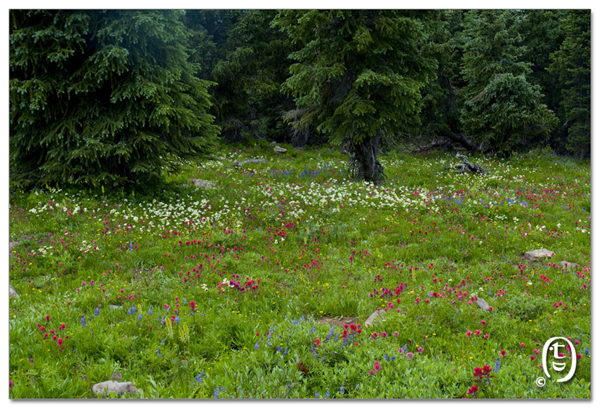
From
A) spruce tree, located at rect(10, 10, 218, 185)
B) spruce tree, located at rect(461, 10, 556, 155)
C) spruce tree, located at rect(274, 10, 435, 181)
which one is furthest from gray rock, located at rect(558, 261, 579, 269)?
spruce tree, located at rect(461, 10, 556, 155)

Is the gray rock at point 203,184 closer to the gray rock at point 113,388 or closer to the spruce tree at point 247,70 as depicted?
the spruce tree at point 247,70

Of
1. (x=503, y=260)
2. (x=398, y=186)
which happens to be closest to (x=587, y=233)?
(x=503, y=260)

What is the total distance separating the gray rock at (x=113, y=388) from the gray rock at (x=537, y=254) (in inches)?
304

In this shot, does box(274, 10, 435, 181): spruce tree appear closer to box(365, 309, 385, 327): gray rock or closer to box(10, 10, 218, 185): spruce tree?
box(10, 10, 218, 185): spruce tree

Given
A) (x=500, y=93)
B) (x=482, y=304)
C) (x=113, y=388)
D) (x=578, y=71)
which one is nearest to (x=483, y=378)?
(x=482, y=304)

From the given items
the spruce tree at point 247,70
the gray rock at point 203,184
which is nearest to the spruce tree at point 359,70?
the gray rock at point 203,184

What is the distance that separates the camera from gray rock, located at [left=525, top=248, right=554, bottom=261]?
Result: 8117mm

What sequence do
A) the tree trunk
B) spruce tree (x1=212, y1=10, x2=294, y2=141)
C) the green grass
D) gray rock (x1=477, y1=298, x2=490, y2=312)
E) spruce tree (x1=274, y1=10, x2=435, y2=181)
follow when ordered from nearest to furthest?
the green grass → gray rock (x1=477, y1=298, x2=490, y2=312) → spruce tree (x1=274, y1=10, x2=435, y2=181) → the tree trunk → spruce tree (x1=212, y1=10, x2=294, y2=141)

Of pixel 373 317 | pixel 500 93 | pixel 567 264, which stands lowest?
pixel 567 264

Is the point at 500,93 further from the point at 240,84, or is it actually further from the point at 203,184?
the point at 203,184

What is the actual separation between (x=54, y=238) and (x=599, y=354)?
954 cm

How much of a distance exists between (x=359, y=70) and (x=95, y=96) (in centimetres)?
841

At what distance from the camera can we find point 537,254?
820 cm

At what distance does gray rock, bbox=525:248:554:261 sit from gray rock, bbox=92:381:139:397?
7717 millimetres
